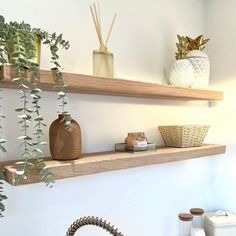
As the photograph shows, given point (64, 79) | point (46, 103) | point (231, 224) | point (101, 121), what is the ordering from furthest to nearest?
point (231, 224)
point (101, 121)
point (46, 103)
point (64, 79)

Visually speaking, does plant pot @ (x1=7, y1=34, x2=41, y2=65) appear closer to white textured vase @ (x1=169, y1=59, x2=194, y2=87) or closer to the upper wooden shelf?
the upper wooden shelf

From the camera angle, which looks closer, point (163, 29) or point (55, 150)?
point (55, 150)

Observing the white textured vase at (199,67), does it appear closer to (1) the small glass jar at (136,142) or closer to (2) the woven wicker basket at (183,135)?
(2) the woven wicker basket at (183,135)

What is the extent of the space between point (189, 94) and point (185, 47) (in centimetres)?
30

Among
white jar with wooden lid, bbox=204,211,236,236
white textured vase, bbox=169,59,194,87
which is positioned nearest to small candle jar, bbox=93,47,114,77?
white textured vase, bbox=169,59,194,87

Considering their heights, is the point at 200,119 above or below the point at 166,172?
above

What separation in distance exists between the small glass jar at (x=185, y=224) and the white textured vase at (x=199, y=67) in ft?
2.27

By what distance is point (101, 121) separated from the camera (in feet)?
4.00

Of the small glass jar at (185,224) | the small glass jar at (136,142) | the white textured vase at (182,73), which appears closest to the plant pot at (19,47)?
the small glass jar at (136,142)

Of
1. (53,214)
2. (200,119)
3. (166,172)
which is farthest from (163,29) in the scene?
(53,214)

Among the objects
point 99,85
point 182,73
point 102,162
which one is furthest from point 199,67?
point 102,162

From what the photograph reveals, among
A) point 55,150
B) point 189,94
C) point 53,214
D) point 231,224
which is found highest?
point 189,94

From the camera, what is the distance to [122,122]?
130cm

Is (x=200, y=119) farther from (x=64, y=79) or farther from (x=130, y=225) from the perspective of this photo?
(x=64, y=79)
